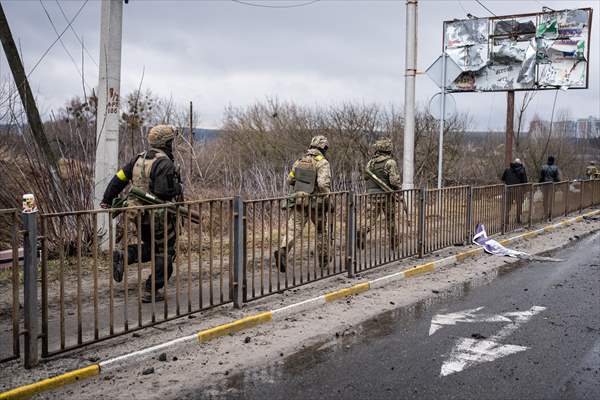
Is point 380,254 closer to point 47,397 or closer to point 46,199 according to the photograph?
point 46,199

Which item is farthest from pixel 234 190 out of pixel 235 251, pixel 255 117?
pixel 255 117

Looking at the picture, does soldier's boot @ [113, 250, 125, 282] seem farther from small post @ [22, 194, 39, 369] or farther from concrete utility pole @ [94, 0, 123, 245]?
concrete utility pole @ [94, 0, 123, 245]

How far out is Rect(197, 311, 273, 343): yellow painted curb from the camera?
5.57 metres

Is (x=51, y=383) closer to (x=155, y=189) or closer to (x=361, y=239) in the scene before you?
(x=155, y=189)

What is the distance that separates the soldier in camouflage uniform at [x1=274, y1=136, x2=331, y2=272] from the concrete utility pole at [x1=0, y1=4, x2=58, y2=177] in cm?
347

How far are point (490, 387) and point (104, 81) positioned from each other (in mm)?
6585

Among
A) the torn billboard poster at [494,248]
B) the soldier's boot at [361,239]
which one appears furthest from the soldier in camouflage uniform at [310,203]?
Answer: the torn billboard poster at [494,248]

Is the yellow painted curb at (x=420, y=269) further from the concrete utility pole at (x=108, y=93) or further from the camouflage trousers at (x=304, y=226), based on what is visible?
the concrete utility pole at (x=108, y=93)

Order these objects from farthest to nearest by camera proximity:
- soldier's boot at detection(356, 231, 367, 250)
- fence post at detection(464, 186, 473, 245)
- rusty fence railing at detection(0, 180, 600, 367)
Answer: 1. fence post at detection(464, 186, 473, 245)
2. soldier's boot at detection(356, 231, 367, 250)
3. rusty fence railing at detection(0, 180, 600, 367)

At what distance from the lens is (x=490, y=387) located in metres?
4.45

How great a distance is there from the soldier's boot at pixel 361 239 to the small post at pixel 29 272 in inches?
182

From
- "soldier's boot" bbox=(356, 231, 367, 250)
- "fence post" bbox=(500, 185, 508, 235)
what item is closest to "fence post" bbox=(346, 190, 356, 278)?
"soldier's boot" bbox=(356, 231, 367, 250)

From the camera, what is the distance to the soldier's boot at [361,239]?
829 centimetres

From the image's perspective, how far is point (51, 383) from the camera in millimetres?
4363
